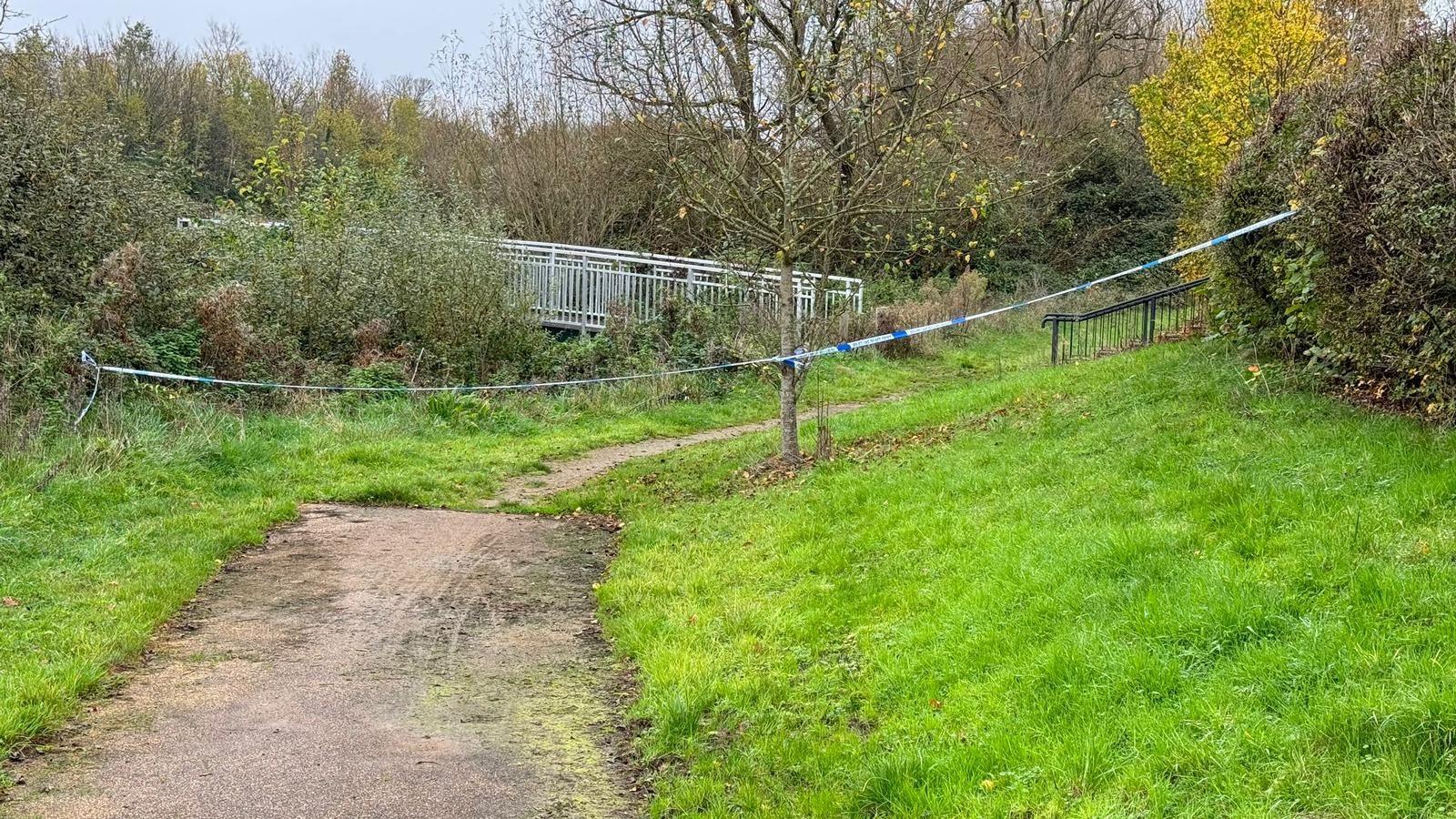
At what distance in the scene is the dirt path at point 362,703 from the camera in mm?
4148

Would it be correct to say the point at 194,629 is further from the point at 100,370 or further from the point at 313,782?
the point at 100,370

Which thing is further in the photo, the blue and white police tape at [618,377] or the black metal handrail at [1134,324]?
the black metal handrail at [1134,324]

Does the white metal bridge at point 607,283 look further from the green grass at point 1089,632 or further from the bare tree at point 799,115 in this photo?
the green grass at point 1089,632

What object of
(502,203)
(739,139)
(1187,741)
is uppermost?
(502,203)

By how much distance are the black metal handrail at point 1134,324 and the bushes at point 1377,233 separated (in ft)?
18.9

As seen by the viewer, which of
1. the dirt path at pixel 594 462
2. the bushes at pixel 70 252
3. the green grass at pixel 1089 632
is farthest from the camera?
the bushes at pixel 70 252

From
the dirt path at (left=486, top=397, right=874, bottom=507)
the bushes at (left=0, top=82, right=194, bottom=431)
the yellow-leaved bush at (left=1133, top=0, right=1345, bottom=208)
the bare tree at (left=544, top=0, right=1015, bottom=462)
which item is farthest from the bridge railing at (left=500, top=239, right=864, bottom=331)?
the bare tree at (left=544, top=0, right=1015, bottom=462)

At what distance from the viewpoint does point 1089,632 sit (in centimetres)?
441

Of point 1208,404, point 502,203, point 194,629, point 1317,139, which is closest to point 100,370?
point 194,629

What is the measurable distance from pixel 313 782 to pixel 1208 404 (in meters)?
6.44

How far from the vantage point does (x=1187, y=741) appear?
3.49m

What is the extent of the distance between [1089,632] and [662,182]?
11978 mm

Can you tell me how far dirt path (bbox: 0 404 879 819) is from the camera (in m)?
4.15

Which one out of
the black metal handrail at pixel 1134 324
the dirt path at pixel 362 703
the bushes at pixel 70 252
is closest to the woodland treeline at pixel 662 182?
the bushes at pixel 70 252
